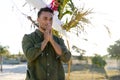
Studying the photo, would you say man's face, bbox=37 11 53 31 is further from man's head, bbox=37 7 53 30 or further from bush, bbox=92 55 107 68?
bush, bbox=92 55 107 68

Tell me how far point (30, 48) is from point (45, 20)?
24 centimetres

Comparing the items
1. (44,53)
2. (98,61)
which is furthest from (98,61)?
(44,53)

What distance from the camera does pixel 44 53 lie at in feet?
9.45

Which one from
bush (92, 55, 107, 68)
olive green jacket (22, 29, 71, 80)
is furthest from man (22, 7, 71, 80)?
bush (92, 55, 107, 68)

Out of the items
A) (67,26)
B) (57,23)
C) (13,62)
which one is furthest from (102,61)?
(13,62)

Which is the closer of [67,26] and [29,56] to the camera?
[29,56]

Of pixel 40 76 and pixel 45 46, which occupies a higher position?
pixel 45 46

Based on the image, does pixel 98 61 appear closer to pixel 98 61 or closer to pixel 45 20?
pixel 98 61

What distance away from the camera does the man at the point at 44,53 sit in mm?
2803

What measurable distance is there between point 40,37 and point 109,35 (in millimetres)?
2385

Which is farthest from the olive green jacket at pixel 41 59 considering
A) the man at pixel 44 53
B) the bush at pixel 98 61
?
the bush at pixel 98 61

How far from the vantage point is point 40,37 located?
291 cm

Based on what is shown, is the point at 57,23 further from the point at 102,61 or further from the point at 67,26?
the point at 102,61

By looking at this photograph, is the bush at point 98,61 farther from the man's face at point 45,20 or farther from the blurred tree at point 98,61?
the man's face at point 45,20
